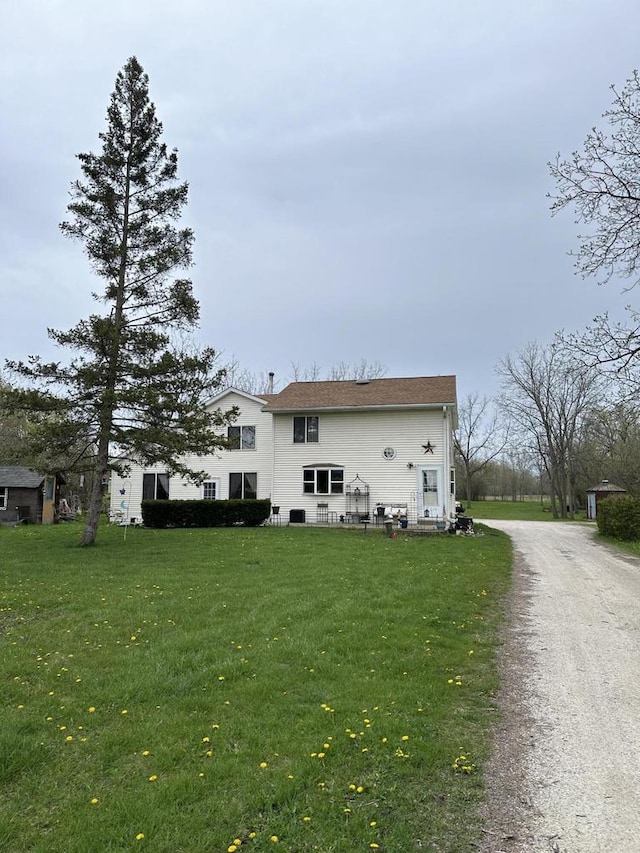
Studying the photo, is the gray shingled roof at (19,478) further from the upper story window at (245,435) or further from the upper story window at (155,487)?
the upper story window at (245,435)

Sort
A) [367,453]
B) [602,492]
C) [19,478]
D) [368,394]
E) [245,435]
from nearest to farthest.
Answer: [367,453] → [368,394] → [245,435] → [19,478] → [602,492]

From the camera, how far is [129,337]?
16016 mm

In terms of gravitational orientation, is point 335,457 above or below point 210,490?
above

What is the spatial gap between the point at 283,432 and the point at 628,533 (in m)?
14.0

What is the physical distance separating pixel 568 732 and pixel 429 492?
18874mm

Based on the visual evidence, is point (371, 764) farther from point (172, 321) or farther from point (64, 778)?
point (172, 321)

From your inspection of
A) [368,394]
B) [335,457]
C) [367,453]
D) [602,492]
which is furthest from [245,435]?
[602,492]

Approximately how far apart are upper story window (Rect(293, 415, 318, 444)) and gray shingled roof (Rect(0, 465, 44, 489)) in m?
14.0

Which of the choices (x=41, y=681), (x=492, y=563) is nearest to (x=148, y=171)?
(x=492, y=563)

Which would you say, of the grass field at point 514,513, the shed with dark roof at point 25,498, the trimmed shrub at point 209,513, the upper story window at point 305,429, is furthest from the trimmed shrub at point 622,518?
the shed with dark roof at point 25,498

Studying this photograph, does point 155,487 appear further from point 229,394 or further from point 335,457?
point 335,457

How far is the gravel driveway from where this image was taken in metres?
3.00

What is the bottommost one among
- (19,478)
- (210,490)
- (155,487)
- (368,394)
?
(210,490)

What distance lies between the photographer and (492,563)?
13.6 meters
